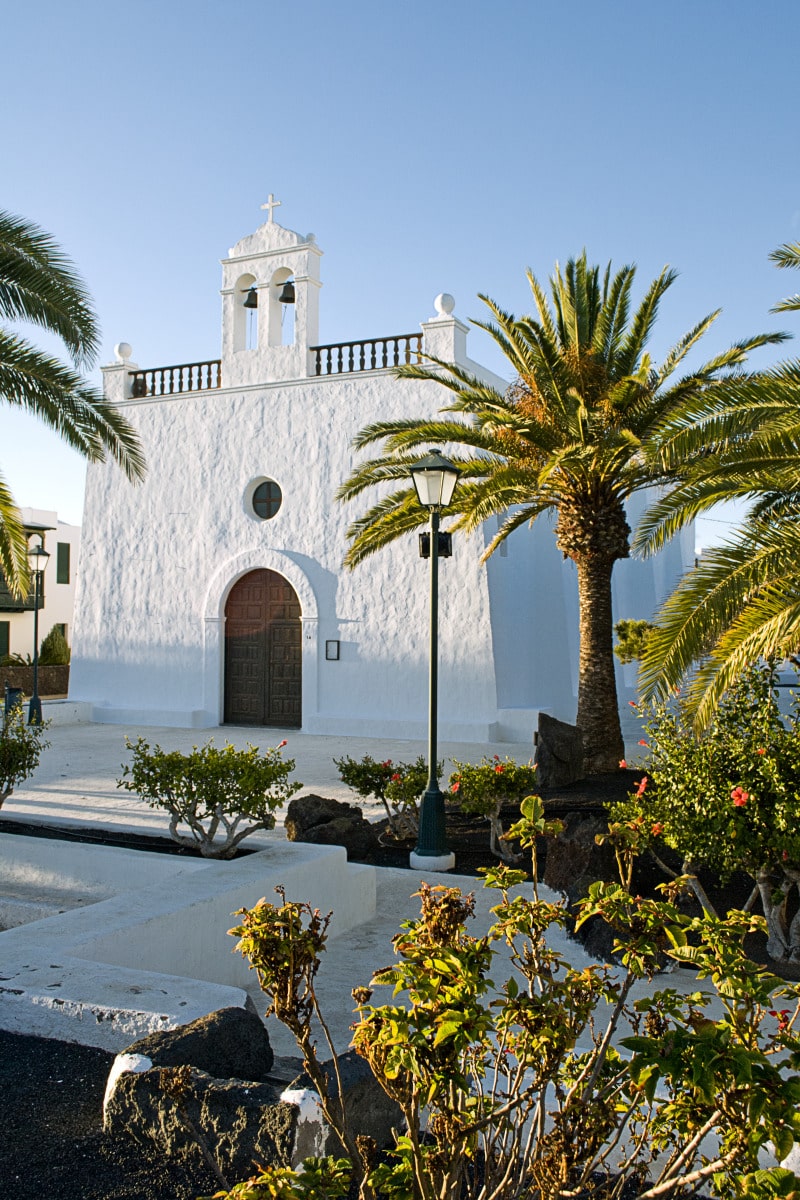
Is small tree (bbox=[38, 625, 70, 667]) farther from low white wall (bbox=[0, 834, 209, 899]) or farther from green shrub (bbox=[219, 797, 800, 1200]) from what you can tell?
green shrub (bbox=[219, 797, 800, 1200])

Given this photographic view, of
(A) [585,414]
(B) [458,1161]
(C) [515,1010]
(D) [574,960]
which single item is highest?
(A) [585,414]

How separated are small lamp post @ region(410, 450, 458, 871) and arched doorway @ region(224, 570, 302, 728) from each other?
10.5 metres

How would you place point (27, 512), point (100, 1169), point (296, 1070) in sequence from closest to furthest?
point (100, 1169)
point (296, 1070)
point (27, 512)

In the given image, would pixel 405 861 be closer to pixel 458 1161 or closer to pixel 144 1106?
pixel 144 1106

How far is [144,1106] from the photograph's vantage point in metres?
2.90

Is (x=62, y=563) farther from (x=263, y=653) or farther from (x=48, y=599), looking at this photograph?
(x=263, y=653)

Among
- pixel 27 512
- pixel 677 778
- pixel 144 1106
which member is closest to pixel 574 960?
pixel 677 778

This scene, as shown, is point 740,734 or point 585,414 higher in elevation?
point 585,414

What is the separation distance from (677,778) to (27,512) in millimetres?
39617

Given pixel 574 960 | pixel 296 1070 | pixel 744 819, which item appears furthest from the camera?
pixel 574 960

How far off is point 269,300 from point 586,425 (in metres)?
9.80

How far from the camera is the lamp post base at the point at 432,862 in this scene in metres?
7.56

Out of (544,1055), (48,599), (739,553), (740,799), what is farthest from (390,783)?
(48,599)

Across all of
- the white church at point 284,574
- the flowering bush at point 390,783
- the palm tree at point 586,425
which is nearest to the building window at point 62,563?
the white church at point 284,574
